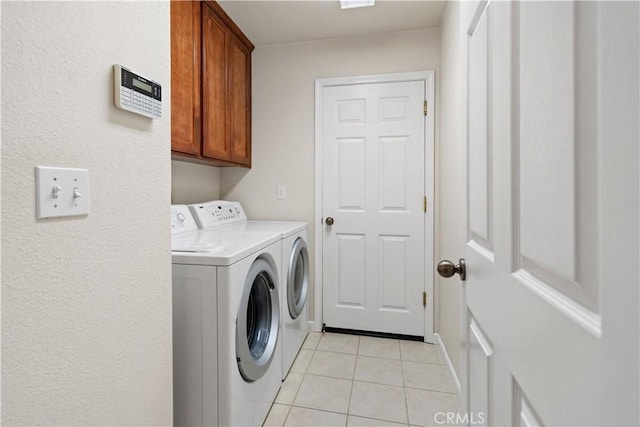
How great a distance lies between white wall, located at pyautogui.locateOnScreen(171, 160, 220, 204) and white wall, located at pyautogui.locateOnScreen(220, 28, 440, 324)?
0.11 meters

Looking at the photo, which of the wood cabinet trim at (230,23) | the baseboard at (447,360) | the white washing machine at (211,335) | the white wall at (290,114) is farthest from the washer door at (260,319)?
the wood cabinet trim at (230,23)

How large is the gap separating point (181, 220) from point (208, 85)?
868 mm

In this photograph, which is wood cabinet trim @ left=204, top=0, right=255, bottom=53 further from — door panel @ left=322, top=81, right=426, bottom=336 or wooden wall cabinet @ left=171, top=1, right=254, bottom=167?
door panel @ left=322, top=81, right=426, bottom=336

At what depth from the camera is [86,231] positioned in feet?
2.34

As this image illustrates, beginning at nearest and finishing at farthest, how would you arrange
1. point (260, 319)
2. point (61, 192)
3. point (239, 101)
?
point (61, 192) < point (260, 319) < point (239, 101)

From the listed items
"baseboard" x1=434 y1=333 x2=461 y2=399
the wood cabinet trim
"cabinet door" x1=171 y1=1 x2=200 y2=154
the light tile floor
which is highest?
the wood cabinet trim

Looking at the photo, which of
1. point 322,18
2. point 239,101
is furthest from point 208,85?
point 322,18

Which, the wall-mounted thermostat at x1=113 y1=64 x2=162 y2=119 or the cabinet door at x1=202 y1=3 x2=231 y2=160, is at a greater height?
the cabinet door at x1=202 y1=3 x2=231 y2=160

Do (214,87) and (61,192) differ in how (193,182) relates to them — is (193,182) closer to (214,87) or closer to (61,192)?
(214,87)

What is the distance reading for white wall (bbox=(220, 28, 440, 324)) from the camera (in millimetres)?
2447

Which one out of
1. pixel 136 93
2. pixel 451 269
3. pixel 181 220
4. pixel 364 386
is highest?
pixel 136 93

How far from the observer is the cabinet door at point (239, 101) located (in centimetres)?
224

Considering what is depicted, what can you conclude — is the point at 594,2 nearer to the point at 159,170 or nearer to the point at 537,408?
the point at 537,408

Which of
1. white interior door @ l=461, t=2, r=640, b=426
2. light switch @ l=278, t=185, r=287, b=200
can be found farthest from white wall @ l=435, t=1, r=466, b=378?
light switch @ l=278, t=185, r=287, b=200
